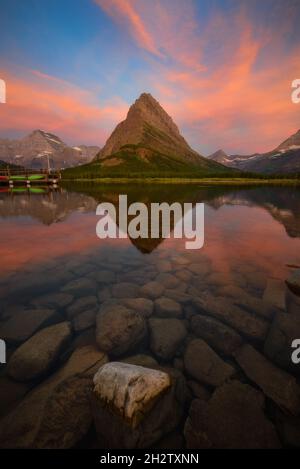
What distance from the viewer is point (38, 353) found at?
629 cm

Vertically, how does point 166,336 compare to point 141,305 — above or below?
below

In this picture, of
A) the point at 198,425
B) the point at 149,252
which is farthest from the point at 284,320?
the point at 149,252

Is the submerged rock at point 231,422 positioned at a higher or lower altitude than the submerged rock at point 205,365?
lower

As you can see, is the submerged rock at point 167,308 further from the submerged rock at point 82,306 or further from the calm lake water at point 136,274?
the submerged rock at point 82,306

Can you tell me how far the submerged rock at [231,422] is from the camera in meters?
4.45

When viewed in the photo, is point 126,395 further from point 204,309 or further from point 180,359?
point 204,309

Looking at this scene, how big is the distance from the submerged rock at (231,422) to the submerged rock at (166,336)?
166 centimetres

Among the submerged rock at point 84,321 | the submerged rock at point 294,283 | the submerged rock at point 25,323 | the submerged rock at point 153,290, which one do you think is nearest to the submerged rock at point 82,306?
the submerged rock at point 84,321

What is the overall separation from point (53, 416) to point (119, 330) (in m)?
2.68

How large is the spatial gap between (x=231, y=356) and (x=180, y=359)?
1457 mm

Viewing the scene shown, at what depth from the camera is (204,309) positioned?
876cm

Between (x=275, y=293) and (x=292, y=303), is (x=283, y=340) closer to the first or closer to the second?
(x=292, y=303)

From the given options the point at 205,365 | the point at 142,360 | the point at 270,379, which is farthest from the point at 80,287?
the point at 270,379

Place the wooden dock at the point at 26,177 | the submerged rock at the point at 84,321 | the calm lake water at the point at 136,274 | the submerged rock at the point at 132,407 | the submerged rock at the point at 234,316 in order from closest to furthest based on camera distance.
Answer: the submerged rock at the point at 132,407, the calm lake water at the point at 136,274, the submerged rock at the point at 234,316, the submerged rock at the point at 84,321, the wooden dock at the point at 26,177
